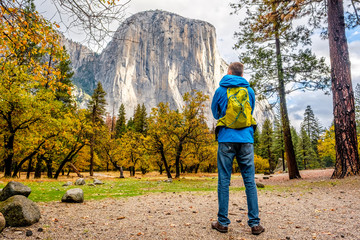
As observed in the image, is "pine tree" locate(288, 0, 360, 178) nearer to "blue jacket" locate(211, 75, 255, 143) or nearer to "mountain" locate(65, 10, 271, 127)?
"blue jacket" locate(211, 75, 255, 143)

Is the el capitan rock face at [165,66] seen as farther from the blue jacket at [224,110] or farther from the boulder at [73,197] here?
the blue jacket at [224,110]

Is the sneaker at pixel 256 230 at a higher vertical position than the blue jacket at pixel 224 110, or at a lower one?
lower

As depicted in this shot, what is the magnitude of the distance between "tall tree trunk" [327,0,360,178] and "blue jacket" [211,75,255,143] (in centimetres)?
764

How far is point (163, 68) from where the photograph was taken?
147 meters

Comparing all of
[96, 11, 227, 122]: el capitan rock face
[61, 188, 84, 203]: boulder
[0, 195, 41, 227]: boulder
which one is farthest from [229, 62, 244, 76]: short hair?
[96, 11, 227, 122]: el capitan rock face

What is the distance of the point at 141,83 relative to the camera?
464ft

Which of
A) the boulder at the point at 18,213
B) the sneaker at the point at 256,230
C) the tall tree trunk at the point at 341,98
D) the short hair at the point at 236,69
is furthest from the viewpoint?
the tall tree trunk at the point at 341,98

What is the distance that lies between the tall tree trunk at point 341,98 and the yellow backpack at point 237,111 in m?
7.74

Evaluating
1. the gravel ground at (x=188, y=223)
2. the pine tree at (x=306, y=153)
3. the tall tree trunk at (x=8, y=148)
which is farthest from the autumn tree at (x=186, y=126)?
the pine tree at (x=306, y=153)

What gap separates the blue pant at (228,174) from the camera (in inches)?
120

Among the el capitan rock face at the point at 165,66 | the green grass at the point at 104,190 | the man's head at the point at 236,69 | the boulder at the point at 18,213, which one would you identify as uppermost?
the el capitan rock face at the point at 165,66

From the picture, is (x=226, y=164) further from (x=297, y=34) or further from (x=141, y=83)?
(x=141, y=83)

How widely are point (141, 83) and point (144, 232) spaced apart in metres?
143

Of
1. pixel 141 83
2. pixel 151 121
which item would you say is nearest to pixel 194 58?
pixel 141 83
